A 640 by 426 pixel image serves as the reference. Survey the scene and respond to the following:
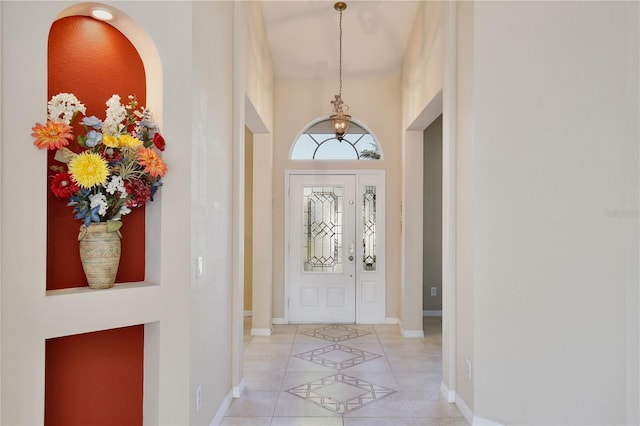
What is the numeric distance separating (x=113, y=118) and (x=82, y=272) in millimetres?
749

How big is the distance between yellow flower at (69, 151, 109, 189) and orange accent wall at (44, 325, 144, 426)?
78 centimetres

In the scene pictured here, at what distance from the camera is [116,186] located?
5.76ft

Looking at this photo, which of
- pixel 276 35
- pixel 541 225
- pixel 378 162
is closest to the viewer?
pixel 541 225

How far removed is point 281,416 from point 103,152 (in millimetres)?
2204

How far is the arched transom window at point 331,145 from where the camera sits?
561 cm

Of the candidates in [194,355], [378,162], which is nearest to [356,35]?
[378,162]

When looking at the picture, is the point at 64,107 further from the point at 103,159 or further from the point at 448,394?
the point at 448,394

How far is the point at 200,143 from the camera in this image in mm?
2359

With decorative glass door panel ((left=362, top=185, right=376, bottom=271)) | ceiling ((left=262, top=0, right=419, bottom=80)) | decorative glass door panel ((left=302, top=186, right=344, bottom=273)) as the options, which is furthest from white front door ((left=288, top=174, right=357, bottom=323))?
ceiling ((left=262, top=0, right=419, bottom=80))

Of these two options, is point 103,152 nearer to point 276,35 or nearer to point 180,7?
point 180,7

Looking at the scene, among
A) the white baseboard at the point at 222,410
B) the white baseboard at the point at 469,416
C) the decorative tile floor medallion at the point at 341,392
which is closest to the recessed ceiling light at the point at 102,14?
the white baseboard at the point at 222,410

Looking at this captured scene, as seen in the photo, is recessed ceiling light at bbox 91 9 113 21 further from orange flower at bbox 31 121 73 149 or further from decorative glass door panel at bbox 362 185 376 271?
→ decorative glass door panel at bbox 362 185 376 271

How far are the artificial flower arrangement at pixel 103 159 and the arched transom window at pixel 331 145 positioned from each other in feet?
12.3

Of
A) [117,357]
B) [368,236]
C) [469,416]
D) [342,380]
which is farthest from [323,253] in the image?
[117,357]
